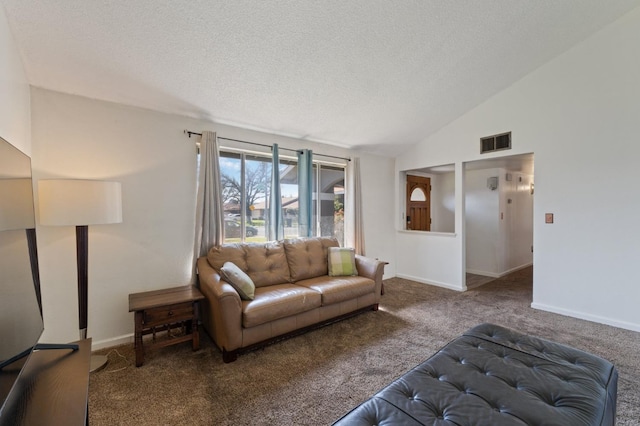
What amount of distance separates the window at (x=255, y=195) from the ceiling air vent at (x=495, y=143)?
238 cm

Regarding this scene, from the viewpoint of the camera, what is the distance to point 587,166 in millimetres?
3156

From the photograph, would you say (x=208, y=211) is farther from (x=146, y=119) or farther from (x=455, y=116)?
(x=455, y=116)

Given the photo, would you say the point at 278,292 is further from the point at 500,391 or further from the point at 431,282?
the point at 431,282

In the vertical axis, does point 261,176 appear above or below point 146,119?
below

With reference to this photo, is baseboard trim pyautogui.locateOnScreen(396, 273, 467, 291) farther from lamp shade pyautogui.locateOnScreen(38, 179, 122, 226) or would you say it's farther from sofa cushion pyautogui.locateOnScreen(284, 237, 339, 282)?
lamp shade pyautogui.locateOnScreen(38, 179, 122, 226)

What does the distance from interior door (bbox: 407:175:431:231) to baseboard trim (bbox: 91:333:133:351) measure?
459cm

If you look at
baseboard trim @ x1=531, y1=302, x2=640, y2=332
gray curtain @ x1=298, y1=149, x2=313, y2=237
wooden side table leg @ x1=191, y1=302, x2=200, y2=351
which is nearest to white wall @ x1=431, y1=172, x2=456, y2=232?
baseboard trim @ x1=531, y1=302, x2=640, y2=332

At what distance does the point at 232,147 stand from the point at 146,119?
90 cm

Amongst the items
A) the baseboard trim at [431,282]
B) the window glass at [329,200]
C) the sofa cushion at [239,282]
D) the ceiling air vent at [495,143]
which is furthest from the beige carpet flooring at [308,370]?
the ceiling air vent at [495,143]

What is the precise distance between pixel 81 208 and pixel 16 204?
1090 mm

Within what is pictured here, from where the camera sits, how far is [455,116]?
4.18 m

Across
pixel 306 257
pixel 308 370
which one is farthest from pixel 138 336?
pixel 306 257

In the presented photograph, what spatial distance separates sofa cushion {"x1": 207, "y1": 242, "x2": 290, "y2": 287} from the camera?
2898mm

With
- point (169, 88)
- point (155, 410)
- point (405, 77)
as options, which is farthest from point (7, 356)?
point (405, 77)
